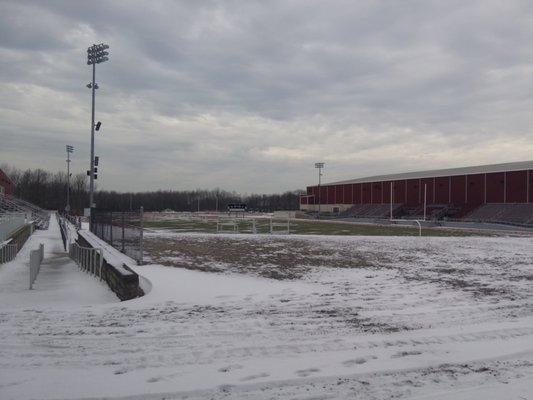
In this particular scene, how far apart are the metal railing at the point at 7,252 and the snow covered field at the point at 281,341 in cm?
1020

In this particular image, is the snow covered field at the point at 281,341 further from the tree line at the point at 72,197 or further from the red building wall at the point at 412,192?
the tree line at the point at 72,197

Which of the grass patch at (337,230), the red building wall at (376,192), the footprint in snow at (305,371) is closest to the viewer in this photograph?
the footprint in snow at (305,371)

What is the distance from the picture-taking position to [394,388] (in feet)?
17.1

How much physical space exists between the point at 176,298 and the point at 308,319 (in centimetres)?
293

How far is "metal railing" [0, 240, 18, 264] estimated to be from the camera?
71.8ft

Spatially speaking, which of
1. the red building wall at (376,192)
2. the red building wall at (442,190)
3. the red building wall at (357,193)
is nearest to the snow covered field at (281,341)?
the red building wall at (442,190)

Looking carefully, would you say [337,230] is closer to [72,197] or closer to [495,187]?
[495,187]

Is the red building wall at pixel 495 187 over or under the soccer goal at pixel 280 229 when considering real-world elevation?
over

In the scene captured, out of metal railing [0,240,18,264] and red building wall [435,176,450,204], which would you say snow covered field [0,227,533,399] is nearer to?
metal railing [0,240,18,264]

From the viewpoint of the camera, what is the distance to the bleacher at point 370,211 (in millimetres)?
79500

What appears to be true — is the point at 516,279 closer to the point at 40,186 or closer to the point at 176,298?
the point at 176,298

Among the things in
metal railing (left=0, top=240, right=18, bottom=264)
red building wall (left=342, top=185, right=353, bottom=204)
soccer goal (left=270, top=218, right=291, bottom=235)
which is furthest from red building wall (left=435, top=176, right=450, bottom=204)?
metal railing (left=0, top=240, right=18, bottom=264)

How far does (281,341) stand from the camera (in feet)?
22.7

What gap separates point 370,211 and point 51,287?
72980 millimetres
